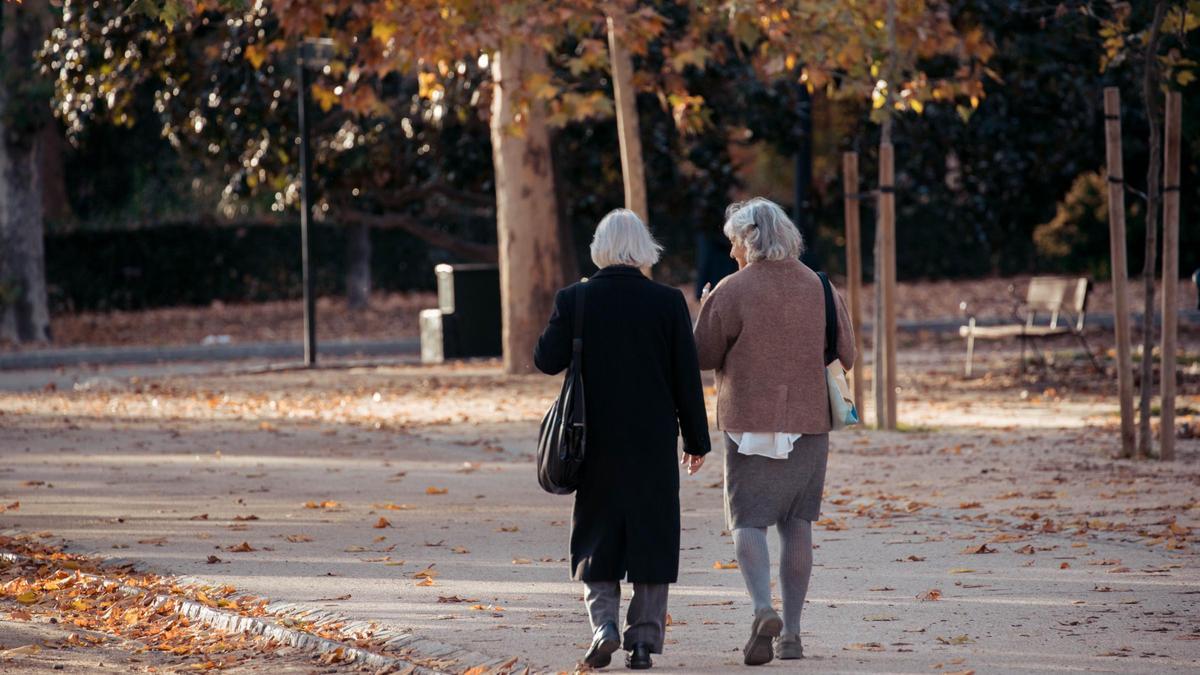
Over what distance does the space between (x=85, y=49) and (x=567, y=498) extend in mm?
14743

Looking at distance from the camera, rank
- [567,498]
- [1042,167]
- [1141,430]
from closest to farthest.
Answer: [567,498] → [1141,430] → [1042,167]

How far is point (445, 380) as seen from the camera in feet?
66.0

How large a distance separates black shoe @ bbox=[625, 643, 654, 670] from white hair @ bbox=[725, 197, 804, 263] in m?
1.43

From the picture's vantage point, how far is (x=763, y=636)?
240 inches

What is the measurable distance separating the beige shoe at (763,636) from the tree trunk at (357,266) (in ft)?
88.8

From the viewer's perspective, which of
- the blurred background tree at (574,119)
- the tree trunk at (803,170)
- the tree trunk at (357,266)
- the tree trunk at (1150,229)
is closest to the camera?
the tree trunk at (1150,229)

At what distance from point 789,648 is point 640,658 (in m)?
0.55

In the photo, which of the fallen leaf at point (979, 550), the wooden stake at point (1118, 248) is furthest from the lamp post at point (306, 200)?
the fallen leaf at point (979, 550)

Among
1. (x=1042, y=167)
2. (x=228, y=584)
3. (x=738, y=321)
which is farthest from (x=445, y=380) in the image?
(x=738, y=321)

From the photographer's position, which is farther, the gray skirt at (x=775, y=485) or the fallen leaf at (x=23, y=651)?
the fallen leaf at (x=23, y=651)

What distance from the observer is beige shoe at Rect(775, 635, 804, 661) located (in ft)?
20.6

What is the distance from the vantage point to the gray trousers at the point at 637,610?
619 centimetres

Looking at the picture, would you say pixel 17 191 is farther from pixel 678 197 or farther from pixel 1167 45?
pixel 1167 45

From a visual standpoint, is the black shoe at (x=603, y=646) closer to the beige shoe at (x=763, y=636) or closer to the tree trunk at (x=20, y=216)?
the beige shoe at (x=763, y=636)
